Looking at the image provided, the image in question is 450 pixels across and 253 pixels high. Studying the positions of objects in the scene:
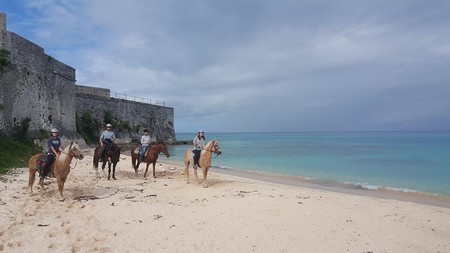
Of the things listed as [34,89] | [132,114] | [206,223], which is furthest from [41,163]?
[132,114]

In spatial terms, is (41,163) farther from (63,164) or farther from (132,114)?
(132,114)

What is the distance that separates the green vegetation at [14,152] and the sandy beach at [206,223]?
13.4ft

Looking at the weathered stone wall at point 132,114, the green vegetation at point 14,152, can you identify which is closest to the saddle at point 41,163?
the green vegetation at point 14,152

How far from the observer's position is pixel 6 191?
29.6ft

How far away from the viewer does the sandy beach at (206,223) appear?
5488mm

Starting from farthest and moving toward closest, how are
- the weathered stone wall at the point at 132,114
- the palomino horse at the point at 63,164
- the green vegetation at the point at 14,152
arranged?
the weathered stone wall at the point at 132,114
the green vegetation at the point at 14,152
the palomino horse at the point at 63,164

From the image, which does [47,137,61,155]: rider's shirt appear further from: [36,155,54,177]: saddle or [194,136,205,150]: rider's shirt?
[194,136,205,150]: rider's shirt

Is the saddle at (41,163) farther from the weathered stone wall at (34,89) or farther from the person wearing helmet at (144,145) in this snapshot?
the weathered stone wall at (34,89)

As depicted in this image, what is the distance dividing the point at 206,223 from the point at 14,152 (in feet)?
41.6

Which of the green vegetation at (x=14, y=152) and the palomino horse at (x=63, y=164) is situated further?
the green vegetation at (x=14, y=152)

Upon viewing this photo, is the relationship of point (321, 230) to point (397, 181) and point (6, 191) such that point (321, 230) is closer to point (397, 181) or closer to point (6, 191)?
point (6, 191)

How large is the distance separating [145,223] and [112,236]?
875 millimetres

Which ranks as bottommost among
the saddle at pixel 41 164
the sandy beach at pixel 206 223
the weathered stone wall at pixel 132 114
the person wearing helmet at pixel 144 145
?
the sandy beach at pixel 206 223

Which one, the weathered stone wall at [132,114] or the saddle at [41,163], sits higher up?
the weathered stone wall at [132,114]
